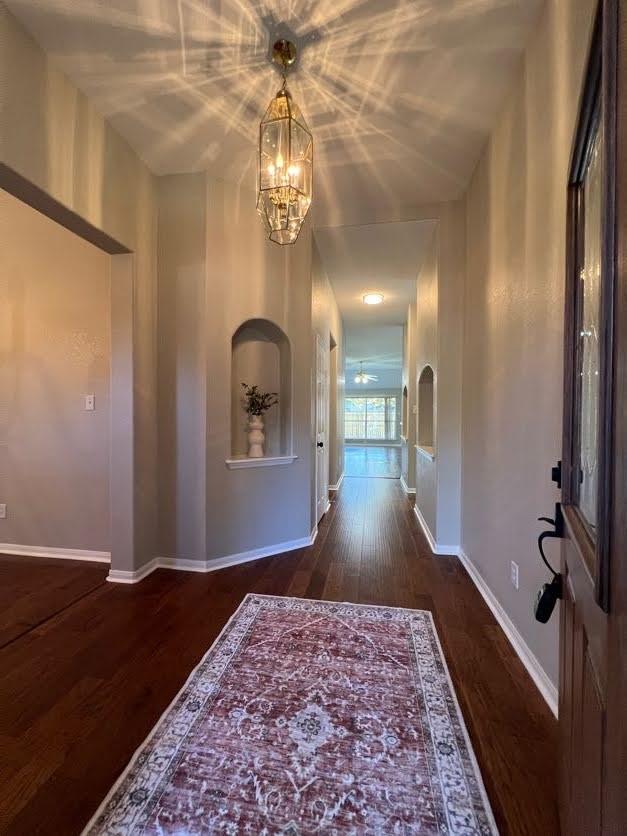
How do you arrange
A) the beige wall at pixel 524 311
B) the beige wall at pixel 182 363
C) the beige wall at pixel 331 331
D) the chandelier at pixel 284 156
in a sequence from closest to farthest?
the beige wall at pixel 524 311
the chandelier at pixel 284 156
the beige wall at pixel 182 363
the beige wall at pixel 331 331

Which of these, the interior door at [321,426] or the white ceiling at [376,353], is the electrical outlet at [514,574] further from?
the white ceiling at [376,353]

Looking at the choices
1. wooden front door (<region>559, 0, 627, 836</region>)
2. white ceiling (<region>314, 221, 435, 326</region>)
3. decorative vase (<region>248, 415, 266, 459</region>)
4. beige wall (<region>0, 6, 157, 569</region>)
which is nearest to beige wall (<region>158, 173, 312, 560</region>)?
beige wall (<region>0, 6, 157, 569</region>)

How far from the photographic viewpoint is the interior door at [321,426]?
12.8ft

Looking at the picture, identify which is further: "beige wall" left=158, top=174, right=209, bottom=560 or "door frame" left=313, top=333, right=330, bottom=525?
"door frame" left=313, top=333, right=330, bottom=525

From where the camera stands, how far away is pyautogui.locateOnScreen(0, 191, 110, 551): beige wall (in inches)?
109

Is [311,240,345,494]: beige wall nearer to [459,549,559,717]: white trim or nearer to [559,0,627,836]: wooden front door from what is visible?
[459,549,559,717]: white trim

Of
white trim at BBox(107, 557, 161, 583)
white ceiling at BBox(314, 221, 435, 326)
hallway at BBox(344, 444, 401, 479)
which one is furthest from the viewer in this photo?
hallway at BBox(344, 444, 401, 479)

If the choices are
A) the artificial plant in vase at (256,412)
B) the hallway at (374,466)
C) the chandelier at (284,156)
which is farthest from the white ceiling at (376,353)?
the chandelier at (284,156)

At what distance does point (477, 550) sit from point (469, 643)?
80cm

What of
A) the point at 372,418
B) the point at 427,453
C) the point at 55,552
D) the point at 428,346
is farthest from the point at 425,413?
the point at 372,418

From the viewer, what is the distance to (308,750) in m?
1.25

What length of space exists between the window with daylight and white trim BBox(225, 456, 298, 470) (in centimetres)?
1173

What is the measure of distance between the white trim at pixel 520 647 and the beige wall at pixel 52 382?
2.82 m

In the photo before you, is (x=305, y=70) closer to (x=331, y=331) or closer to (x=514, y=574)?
(x=514, y=574)
